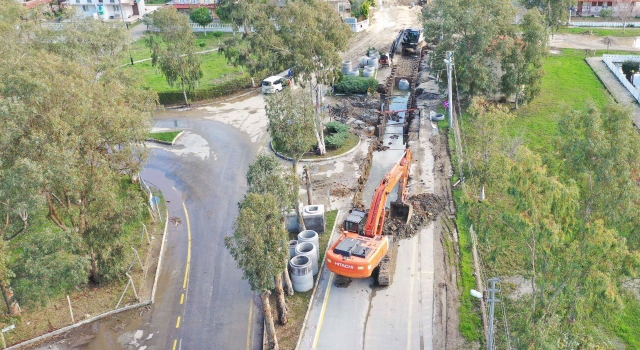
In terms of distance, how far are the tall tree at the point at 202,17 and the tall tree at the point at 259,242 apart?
64.5 m

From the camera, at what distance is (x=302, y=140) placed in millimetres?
33719

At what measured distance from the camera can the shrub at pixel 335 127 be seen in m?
46.2

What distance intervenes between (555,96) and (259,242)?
39548 mm

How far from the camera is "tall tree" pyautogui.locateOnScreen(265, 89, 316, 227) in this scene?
111 ft

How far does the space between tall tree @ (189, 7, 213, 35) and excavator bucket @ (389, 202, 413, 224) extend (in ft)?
188

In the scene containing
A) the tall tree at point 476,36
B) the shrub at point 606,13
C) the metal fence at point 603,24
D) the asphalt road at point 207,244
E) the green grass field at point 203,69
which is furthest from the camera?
the shrub at point 606,13

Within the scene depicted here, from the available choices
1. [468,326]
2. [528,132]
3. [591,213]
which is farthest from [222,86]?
[591,213]

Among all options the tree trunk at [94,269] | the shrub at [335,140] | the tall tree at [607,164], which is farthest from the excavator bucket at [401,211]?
the tree trunk at [94,269]

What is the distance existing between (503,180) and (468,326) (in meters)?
7.88

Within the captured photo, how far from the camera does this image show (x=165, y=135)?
48938 mm

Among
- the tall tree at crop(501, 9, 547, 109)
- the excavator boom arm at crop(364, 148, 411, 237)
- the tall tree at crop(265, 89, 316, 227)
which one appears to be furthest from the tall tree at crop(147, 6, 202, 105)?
the tall tree at crop(501, 9, 547, 109)

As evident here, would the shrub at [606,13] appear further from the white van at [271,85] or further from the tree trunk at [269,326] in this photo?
the tree trunk at [269,326]

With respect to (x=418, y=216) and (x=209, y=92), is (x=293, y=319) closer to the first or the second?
(x=418, y=216)

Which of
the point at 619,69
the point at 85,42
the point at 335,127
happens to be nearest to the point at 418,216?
the point at 335,127
